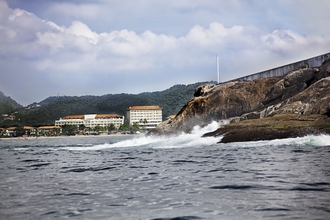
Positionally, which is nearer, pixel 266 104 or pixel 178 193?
pixel 178 193

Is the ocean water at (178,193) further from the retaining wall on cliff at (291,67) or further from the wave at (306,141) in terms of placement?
the retaining wall on cliff at (291,67)

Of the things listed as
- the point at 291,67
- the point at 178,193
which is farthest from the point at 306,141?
the point at 291,67

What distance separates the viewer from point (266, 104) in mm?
49719

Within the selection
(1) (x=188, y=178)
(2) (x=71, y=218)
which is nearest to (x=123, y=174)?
(1) (x=188, y=178)

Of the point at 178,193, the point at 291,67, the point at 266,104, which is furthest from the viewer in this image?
the point at 291,67

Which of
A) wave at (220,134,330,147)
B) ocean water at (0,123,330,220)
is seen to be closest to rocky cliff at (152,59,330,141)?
wave at (220,134,330,147)

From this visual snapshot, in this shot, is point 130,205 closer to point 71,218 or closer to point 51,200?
point 71,218

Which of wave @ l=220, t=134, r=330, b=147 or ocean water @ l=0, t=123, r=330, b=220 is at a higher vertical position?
wave @ l=220, t=134, r=330, b=147

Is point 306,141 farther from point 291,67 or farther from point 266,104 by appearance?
point 291,67

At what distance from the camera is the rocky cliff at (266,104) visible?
35.7m

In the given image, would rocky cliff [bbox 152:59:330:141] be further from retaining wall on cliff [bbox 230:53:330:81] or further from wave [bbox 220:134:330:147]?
wave [bbox 220:134:330:147]

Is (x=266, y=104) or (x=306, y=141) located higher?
(x=266, y=104)

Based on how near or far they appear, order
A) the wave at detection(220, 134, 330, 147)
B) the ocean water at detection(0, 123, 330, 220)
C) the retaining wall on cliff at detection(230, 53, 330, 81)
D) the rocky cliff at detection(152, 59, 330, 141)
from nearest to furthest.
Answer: the ocean water at detection(0, 123, 330, 220) < the wave at detection(220, 134, 330, 147) < the rocky cliff at detection(152, 59, 330, 141) < the retaining wall on cliff at detection(230, 53, 330, 81)

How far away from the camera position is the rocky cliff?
117 ft
